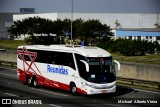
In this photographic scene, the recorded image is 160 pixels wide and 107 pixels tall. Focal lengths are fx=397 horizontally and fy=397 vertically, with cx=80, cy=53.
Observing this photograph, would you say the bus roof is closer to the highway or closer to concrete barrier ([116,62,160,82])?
the highway

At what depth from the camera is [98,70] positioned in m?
23.5

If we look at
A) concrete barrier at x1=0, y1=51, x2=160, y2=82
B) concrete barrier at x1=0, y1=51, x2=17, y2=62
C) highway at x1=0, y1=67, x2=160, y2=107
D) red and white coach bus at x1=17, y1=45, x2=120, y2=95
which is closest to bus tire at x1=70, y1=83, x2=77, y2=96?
red and white coach bus at x1=17, y1=45, x2=120, y2=95

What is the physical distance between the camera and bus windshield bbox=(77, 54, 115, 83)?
23.3 m

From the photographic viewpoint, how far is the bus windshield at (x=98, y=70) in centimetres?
2334

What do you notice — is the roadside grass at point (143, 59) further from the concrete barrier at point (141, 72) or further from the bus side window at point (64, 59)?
the bus side window at point (64, 59)

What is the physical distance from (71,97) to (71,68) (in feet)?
6.41

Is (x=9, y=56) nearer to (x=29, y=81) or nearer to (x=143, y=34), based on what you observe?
(x=29, y=81)

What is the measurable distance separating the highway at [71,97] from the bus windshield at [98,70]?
1.16 meters

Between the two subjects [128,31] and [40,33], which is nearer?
[40,33]

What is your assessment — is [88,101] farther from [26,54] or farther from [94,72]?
[26,54]

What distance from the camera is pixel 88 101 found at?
22.2 metres

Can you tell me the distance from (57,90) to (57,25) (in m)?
55.9

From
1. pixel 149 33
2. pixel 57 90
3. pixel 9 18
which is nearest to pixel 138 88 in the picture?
pixel 57 90

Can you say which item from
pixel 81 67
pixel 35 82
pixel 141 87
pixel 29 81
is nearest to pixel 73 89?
pixel 81 67
